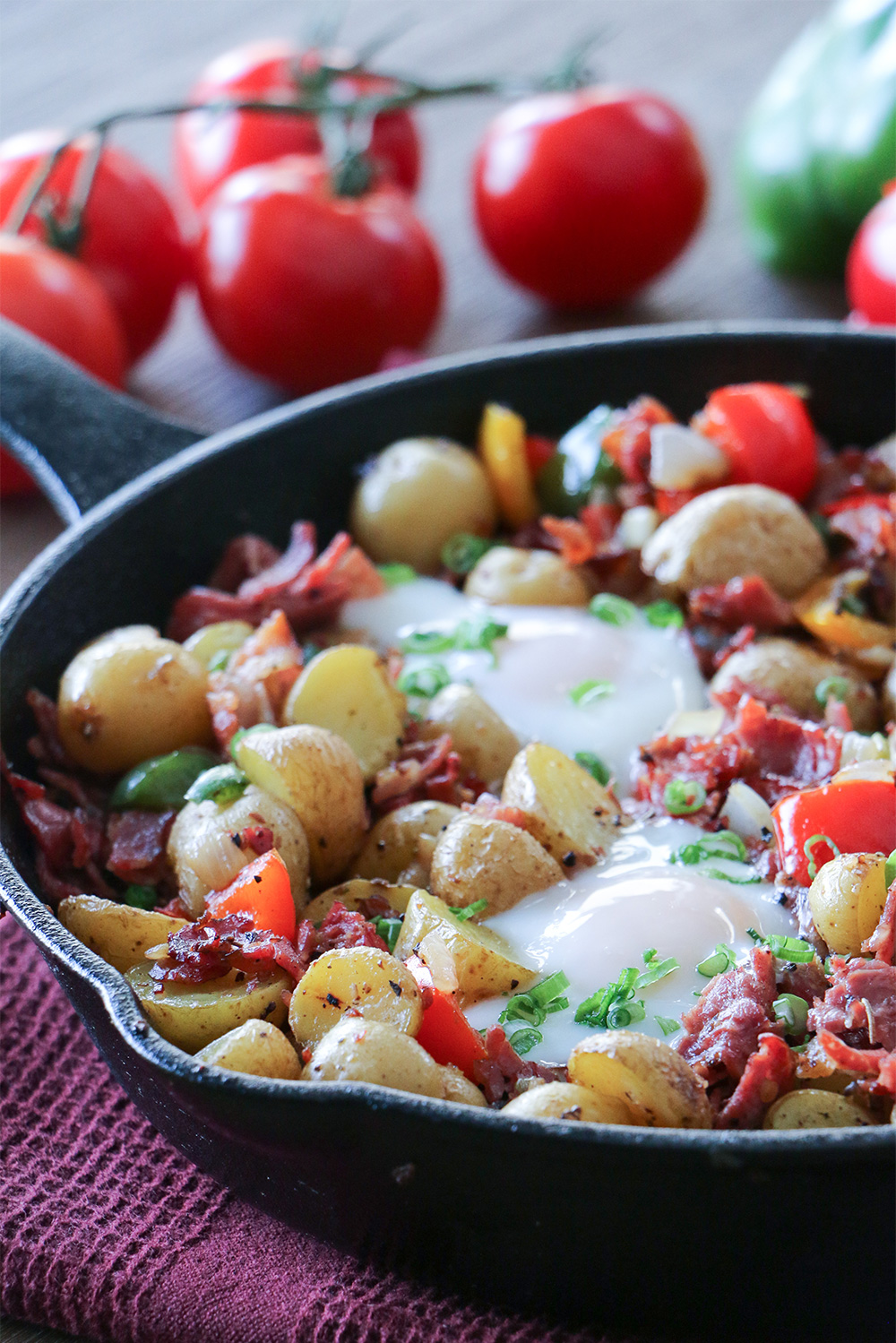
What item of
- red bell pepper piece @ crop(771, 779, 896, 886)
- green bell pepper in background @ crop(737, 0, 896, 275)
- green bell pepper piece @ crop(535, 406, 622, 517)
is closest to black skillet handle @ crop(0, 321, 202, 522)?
green bell pepper piece @ crop(535, 406, 622, 517)

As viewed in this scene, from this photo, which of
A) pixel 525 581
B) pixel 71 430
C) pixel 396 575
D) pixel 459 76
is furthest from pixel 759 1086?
pixel 459 76

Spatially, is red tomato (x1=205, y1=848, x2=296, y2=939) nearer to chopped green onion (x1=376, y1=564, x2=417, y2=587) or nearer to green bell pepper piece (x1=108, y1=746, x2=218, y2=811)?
green bell pepper piece (x1=108, y1=746, x2=218, y2=811)

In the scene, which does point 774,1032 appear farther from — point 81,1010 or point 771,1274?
point 81,1010

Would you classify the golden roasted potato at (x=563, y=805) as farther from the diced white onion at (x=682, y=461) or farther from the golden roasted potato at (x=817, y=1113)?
the diced white onion at (x=682, y=461)

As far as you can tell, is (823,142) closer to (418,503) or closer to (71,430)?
(418,503)

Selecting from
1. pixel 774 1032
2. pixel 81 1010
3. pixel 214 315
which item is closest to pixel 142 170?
pixel 214 315

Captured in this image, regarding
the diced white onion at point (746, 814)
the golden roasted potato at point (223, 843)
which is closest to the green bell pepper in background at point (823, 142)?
the diced white onion at point (746, 814)
